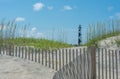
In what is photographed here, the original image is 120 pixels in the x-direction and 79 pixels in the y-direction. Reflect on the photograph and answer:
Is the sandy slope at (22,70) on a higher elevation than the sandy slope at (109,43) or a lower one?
lower

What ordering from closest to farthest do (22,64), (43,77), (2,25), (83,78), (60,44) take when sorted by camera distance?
1. (83,78)
2. (43,77)
3. (22,64)
4. (2,25)
5. (60,44)

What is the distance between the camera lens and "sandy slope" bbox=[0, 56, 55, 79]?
770 cm

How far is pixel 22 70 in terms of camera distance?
7.87 metres

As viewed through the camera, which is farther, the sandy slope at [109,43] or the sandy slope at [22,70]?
the sandy slope at [109,43]

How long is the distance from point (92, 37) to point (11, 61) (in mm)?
9415

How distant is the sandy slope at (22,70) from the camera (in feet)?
25.3

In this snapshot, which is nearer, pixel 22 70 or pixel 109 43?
pixel 22 70

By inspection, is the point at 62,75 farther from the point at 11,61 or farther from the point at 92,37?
the point at 92,37

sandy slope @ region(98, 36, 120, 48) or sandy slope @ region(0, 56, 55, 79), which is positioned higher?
sandy slope @ region(98, 36, 120, 48)

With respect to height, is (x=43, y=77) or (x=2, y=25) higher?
(x=2, y=25)

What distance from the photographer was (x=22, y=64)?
814 centimetres

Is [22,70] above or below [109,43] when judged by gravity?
below

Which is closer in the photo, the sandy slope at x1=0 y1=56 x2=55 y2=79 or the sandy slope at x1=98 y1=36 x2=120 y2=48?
the sandy slope at x1=0 y1=56 x2=55 y2=79

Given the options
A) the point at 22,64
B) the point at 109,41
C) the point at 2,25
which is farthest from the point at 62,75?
the point at 2,25
